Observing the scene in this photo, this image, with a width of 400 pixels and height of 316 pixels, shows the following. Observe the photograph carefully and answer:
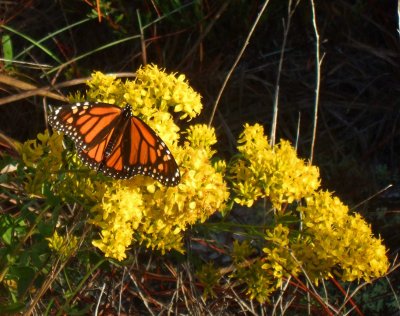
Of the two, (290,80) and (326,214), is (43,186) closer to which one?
(326,214)

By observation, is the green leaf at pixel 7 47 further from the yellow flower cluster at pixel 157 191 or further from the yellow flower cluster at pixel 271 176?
the yellow flower cluster at pixel 271 176

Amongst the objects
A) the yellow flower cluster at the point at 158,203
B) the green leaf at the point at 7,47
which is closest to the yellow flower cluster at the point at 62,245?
the yellow flower cluster at the point at 158,203

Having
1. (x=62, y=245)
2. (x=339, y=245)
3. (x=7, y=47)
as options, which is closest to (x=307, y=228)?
(x=339, y=245)

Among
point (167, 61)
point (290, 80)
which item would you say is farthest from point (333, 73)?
point (167, 61)

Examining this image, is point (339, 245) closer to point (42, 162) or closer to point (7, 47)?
point (42, 162)

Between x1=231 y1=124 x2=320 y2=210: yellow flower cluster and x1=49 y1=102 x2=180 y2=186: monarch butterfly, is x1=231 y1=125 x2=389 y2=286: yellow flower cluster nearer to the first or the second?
x1=231 y1=124 x2=320 y2=210: yellow flower cluster

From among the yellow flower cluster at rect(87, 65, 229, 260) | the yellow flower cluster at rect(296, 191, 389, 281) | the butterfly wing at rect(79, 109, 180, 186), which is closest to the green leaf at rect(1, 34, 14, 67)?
the yellow flower cluster at rect(87, 65, 229, 260)
